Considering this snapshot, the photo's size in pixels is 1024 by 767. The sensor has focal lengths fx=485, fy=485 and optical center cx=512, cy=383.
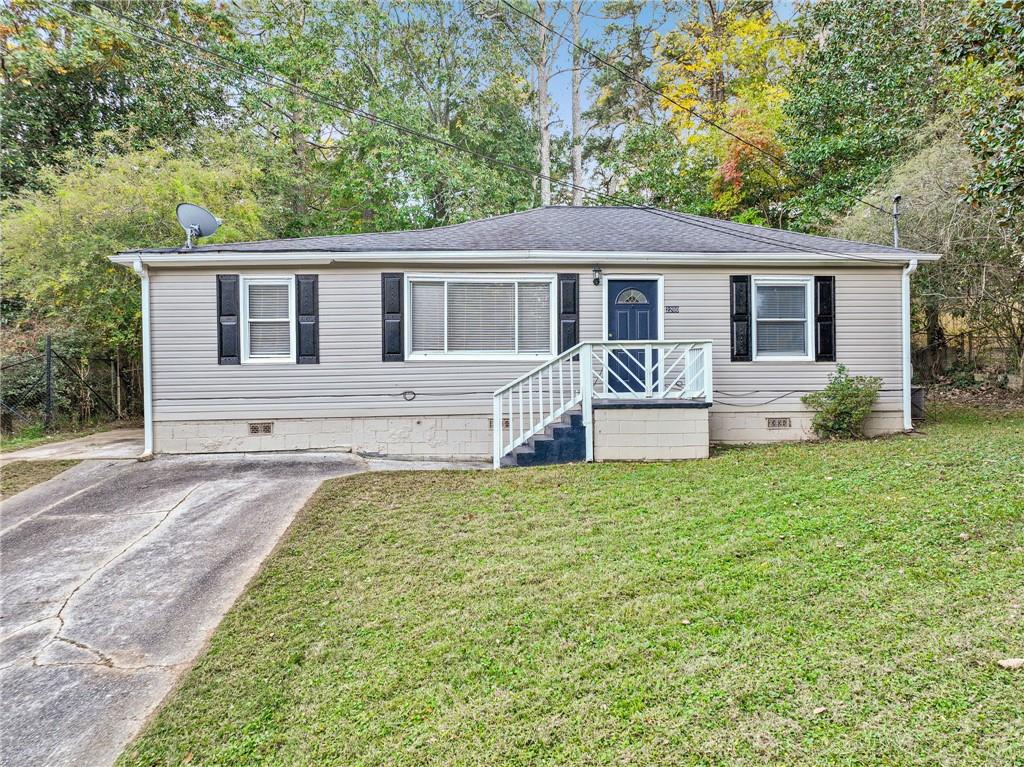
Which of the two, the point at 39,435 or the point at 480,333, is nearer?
the point at 480,333

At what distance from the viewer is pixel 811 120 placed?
14.0 metres

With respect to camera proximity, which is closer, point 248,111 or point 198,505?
point 198,505

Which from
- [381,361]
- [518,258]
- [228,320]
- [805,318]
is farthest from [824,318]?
[228,320]

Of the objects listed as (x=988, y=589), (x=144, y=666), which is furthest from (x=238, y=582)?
(x=988, y=589)

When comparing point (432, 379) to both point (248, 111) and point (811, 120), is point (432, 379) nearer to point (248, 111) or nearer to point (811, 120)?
point (248, 111)

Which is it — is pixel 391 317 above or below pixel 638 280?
below

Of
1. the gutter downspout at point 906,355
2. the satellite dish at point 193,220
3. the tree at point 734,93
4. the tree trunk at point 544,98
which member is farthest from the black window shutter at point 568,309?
the tree trunk at point 544,98

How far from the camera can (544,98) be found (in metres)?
18.0

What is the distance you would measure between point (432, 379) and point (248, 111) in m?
12.9

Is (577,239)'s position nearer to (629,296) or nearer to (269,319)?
(629,296)

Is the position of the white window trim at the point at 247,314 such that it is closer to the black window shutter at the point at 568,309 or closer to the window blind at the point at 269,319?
the window blind at the point at 269,319

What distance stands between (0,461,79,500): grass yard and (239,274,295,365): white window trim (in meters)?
2.53

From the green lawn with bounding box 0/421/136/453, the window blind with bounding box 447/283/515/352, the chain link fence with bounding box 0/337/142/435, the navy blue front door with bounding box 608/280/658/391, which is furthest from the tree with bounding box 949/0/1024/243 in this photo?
the chain link fence with bounding box 0/337/142/435

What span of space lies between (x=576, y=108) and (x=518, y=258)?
14950 mm
